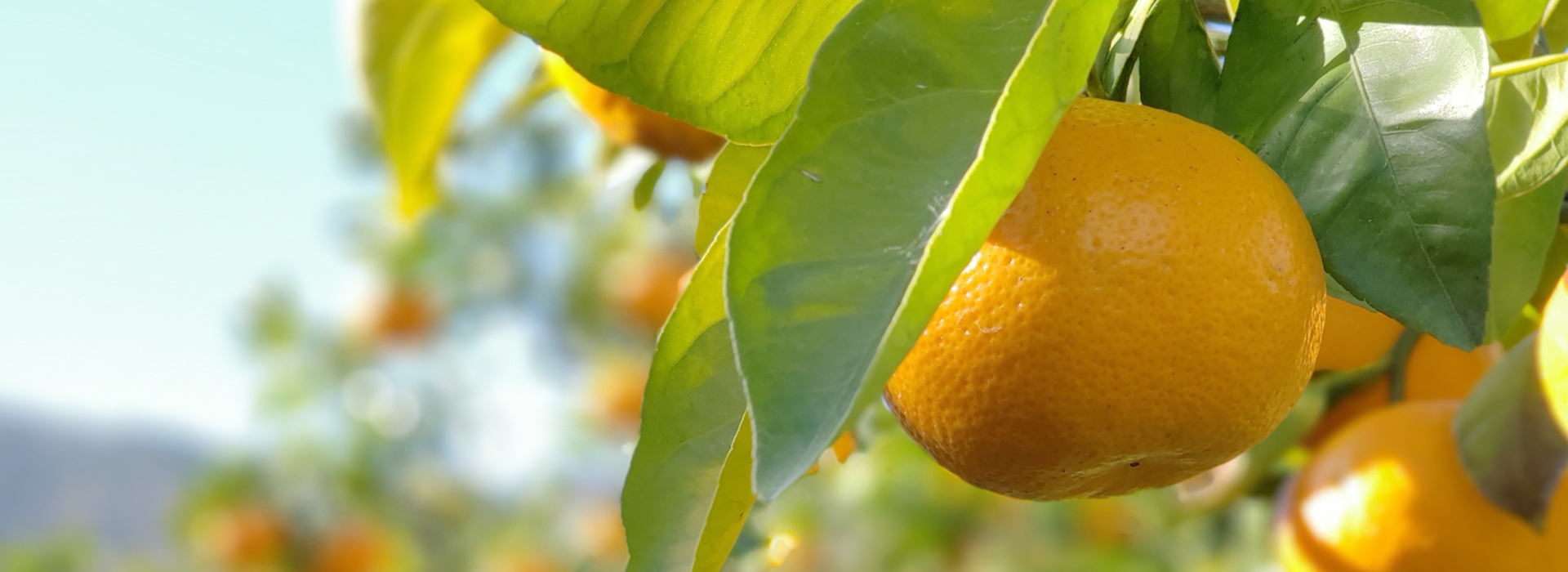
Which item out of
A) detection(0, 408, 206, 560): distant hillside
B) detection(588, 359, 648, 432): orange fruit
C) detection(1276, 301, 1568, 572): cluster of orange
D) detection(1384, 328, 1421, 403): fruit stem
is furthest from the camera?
detection(0, 408, 206, 560): distant hillside

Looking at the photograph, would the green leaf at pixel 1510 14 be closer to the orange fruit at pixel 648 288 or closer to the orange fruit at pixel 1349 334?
the orange fruit at pixel 1349 334

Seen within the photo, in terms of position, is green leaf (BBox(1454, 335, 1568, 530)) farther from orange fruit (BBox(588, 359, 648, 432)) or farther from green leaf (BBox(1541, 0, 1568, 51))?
orange fruit (BBox(588, 359, 648, 432))

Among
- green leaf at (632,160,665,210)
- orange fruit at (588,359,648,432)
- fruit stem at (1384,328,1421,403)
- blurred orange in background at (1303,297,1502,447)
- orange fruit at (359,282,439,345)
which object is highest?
green leaf at (632,160,665,210)

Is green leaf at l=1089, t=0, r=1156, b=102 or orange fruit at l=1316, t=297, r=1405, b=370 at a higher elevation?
green leaf at l=1089, t=0, r=1156, b=102

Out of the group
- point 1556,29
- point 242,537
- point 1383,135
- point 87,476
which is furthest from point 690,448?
point 87,476

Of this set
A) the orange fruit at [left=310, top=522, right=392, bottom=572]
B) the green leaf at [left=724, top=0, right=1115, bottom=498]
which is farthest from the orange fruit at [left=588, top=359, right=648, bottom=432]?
the green leaf at [left=724, top=0, right=1115, bottom=498]

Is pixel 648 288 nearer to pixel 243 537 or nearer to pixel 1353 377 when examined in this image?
pixel 243 537
